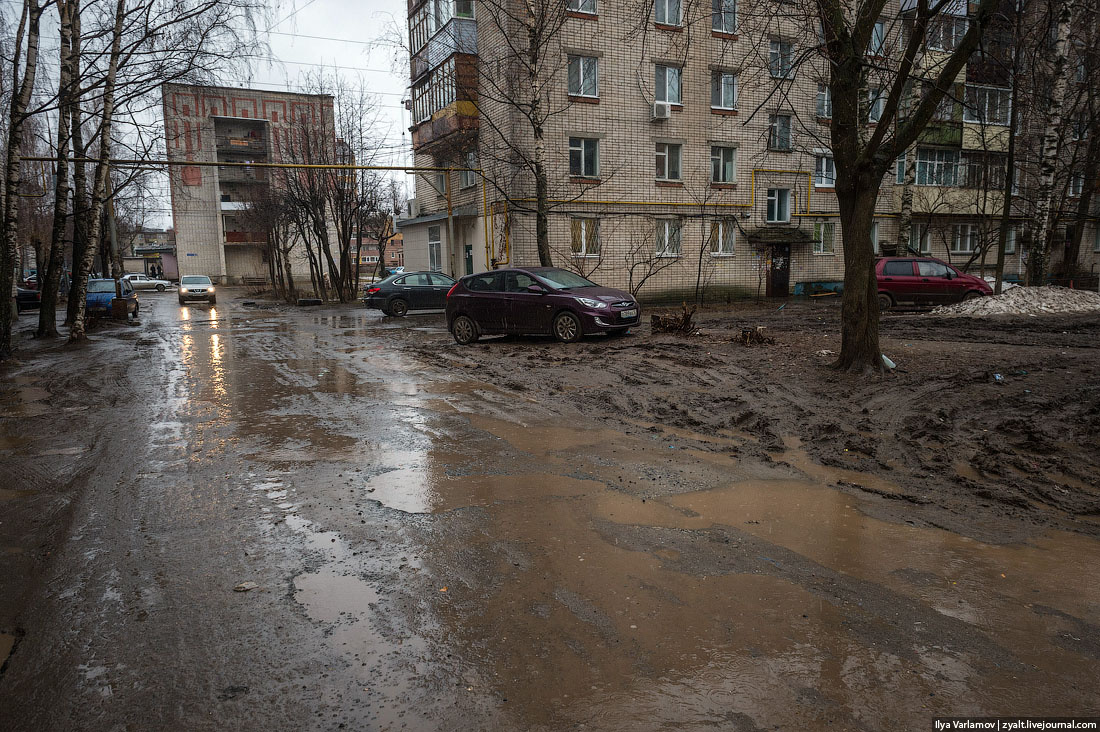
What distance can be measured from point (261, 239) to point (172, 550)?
54812mm

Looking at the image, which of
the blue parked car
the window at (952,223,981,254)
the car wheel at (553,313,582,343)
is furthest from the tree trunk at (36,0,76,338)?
the window at (952,223,981,254)

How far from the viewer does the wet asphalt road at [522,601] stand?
8.64 feet

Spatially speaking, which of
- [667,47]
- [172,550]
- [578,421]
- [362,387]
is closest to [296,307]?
[667,47]

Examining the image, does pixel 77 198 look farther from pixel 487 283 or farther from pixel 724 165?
pixel 724 165

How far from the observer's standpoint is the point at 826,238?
2902cm

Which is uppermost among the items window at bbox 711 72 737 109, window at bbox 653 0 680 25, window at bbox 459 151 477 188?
window at bbox 653 0 680 25

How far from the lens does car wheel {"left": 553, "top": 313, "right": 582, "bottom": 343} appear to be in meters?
13.0

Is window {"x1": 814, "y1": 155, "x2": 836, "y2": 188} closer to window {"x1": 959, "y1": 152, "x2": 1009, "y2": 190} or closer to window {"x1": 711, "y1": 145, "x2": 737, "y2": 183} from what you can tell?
window {"x1": 711, "y1": 145, "x2": 737, "y2": 183}

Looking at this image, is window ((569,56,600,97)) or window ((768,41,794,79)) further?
window ((569,56,600,97))

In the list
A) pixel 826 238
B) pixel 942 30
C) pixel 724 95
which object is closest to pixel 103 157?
pixel 942 30

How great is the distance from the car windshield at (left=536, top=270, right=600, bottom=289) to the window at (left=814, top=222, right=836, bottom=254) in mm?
18444

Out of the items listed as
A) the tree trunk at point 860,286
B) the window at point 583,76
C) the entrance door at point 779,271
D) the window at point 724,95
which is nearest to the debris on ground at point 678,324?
the tree trunk at point 860,286

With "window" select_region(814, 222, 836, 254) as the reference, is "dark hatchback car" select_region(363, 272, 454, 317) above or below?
below

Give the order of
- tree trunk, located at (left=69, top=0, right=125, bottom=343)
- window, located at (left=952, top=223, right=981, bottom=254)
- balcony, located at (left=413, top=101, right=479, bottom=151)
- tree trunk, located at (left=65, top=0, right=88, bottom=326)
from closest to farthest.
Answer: tree trunk, located at (left=65, top=0, right=88, bottom=326), tree trunk, located at (left=69, top=0, right=125, bottom=343), balcony, located at (left=413, top=101, right=479, bottom=151), window, located at (left=952, top=223, right=981, bottom=254)
